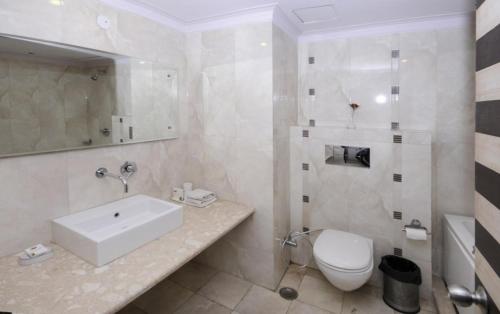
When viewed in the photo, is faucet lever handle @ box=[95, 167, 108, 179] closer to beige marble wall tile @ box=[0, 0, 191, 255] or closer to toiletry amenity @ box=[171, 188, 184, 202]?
beige marble wall tile @ box=[0, 0, 191, 255]

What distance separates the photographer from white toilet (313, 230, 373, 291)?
6.03ft

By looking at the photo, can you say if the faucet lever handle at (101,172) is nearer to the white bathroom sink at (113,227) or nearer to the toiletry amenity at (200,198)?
the white bathroom sink at (113,227)

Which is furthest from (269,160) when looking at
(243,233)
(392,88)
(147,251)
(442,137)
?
(442,137)

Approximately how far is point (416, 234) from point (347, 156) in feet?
2.62

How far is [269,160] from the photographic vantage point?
2.14 m

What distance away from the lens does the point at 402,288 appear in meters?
2.01

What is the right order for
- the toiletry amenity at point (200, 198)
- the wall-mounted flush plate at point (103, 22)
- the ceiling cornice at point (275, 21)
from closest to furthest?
the wall-mounted flush plate at point (103, 22) < the ceiling cornice at point (275, 21) < the toiletry amenity at point (200, 198)

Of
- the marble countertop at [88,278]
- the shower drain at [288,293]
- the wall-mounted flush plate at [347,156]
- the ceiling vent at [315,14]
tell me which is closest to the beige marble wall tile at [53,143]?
the marble countertop at [88,278]

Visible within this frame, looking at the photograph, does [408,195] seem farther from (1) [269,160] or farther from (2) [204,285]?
(2) [204,285]

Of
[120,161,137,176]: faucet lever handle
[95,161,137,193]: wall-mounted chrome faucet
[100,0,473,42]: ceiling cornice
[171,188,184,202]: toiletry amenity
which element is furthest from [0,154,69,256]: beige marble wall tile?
[100,0,473,42]: ceiling cornice

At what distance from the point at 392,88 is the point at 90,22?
2.32 metres

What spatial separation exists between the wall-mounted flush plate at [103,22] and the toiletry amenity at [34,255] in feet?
4.47

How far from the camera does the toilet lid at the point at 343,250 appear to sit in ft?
6.15

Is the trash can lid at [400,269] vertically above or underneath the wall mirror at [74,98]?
underneath
